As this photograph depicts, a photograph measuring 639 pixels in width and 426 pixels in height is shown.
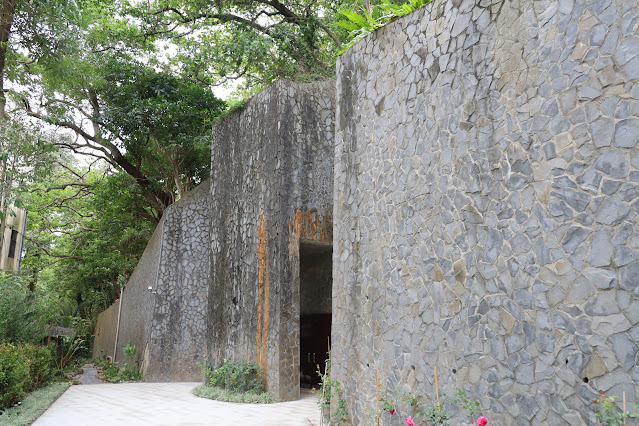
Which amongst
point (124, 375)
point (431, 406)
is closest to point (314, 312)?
point (124, 375)

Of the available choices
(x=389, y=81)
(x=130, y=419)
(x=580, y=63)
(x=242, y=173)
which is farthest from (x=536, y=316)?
(x=242, y=173)

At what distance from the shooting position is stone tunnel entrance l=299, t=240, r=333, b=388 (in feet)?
38.0

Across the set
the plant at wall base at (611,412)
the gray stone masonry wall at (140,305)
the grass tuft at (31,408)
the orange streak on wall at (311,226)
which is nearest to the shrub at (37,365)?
the grass tuft at (31,408)

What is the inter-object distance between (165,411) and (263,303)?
2459 millimetres

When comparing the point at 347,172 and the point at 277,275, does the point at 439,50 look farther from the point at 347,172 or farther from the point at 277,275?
the point at 277,275

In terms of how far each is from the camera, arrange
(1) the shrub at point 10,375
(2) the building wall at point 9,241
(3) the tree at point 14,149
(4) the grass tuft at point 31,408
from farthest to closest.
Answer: (2) the building wall at point 9,241, (3) the tree at point 14,149, (1) the shrub at point 10,375, (4) the grass tuft at point 31,408

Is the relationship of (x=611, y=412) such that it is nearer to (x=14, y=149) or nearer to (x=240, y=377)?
(x=240, y=377)

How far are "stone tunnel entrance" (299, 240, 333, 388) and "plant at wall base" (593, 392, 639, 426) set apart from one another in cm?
808

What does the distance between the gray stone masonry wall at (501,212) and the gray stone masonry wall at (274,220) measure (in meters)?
3.10

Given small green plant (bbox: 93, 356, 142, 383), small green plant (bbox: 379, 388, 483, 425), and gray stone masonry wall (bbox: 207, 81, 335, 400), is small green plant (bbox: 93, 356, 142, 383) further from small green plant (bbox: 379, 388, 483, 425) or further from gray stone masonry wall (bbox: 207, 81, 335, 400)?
small green plant (bbox: 379, 388, 483, 425)

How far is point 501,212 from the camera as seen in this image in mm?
4402

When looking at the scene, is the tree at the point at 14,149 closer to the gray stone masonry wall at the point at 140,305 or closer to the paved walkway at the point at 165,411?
the paved walkway at the point at 165,411

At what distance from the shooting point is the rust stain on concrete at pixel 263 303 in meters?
9.57

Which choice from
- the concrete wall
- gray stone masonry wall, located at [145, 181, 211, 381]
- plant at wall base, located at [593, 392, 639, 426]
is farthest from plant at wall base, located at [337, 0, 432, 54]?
the concrete wall
